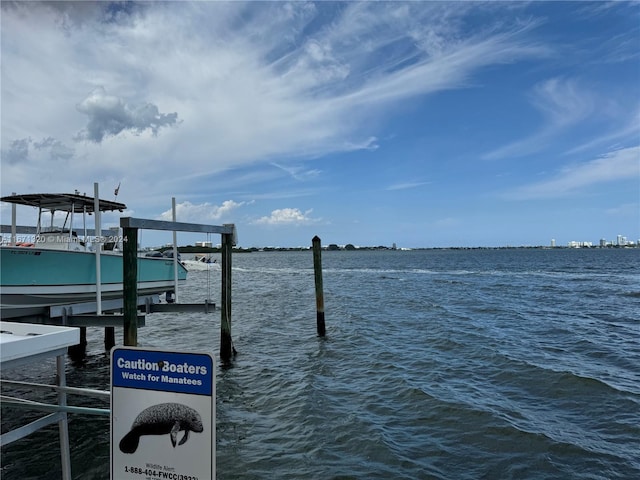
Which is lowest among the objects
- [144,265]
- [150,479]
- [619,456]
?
[619,456]

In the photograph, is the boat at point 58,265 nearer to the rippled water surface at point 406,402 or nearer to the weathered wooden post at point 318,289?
the rippled water surface at point 406,402

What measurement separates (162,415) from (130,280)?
6.76 metres

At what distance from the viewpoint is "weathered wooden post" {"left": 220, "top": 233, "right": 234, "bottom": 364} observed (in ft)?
41.3

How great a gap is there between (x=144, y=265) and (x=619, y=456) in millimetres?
11731

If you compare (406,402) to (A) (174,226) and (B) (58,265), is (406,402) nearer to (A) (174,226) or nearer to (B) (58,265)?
(A) (174,226)

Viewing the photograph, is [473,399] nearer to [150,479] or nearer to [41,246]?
[150,479]

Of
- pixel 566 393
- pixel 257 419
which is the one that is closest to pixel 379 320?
pixel 566 393

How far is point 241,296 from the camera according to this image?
109 ft

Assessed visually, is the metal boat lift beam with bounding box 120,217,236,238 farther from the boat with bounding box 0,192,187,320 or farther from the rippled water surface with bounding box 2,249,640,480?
the rippled water surface with bounding box 2,249,640,480

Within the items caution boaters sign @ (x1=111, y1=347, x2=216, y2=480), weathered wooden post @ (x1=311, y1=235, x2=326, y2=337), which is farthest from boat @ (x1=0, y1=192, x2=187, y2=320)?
caution boaters sign @ (x1=111, y1=347, x2=216, y2=480)

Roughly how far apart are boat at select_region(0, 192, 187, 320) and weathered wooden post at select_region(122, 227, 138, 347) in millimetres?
2035

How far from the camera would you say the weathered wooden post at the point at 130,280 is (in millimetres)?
8820

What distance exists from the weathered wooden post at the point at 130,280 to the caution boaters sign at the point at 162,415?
21.0ft

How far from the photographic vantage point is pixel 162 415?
273 cm
